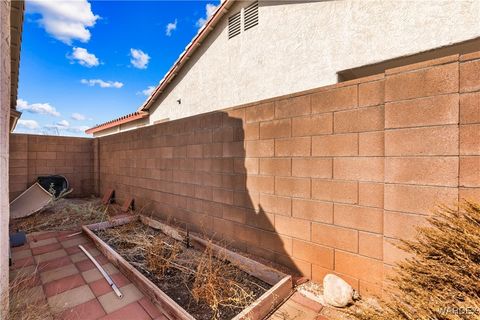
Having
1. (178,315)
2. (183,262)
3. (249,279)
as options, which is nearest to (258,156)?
(249,279)

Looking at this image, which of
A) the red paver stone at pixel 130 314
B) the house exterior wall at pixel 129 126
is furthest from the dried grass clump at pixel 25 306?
the house exterior wall at pixel 129 126

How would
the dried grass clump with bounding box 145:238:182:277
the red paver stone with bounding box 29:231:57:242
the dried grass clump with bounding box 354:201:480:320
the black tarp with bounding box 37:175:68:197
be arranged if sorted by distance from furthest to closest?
the black tarp with bounding box 37:175:68:197, the red paver stone with bounding box 29:231:57:242, the dried grass clump with bounding box 145:238:182:277, the dried grass clump with bounding box 354:201:480:320

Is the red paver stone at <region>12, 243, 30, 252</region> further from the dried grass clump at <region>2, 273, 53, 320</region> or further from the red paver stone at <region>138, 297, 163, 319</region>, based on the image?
the red paver stone at <region>138, 297, 163, 319</region>

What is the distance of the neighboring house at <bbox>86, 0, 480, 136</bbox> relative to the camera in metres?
3.01

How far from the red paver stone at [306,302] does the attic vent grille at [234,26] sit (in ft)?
18.1

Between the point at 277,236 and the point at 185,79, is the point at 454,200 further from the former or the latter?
the point at 185,79

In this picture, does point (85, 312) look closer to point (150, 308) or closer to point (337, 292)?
point (150, 308)

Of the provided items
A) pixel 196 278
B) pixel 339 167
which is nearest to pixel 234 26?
pixel 339 167

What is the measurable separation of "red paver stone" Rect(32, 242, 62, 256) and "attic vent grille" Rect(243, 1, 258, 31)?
5576 mm

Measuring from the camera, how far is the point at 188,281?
94.7 inches

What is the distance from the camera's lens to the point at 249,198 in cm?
287

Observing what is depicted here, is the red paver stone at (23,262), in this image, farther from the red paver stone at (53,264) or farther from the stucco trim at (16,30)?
the stucco trim at (16,30)

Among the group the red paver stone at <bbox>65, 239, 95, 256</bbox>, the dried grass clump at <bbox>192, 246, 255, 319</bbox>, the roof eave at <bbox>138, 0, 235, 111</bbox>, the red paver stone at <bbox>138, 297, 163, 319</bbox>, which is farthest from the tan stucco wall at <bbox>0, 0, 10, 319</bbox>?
the roof eave at <bbox>138, 0, 235, 111</bbox>

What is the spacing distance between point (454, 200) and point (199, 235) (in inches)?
118
